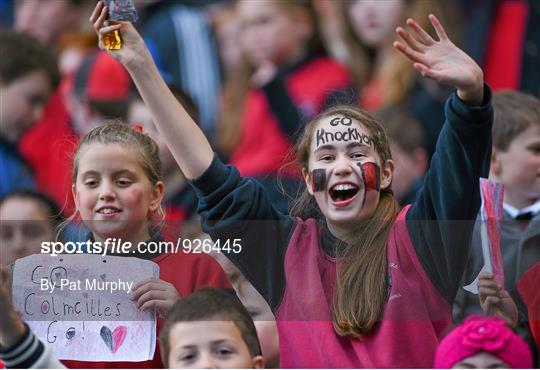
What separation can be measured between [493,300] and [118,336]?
3.16ft

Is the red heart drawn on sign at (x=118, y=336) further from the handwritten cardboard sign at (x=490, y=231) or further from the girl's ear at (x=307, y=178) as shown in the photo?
the handwritten cardboard sign at (x=490, y=231)

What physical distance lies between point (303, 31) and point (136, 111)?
1104 mm

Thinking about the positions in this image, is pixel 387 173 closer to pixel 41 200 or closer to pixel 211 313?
pixel 211 313

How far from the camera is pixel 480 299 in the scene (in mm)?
3949

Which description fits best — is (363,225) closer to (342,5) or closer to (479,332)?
(479,332)

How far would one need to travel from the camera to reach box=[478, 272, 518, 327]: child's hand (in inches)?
155

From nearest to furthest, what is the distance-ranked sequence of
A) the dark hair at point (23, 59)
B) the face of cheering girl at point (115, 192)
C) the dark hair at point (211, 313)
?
1. the dark hair at point (211, 313)
2. the face of cheering girl at point (115, 192)
3. the dark hair at point (23, 59)

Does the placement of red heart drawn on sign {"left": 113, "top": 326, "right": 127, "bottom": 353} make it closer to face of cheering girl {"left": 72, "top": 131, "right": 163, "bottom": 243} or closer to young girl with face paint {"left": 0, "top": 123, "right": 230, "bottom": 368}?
young girl with face paint {"left": 0, "top": 123, "right": 230, "bottom": 368}

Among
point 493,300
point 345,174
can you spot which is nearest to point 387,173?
point 345,174

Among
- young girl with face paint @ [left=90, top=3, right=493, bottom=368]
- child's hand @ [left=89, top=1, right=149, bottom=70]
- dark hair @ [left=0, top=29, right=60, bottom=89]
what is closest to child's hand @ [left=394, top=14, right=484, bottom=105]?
young girl with face paint @ [left=90, top=3, right=493, bottom=368]

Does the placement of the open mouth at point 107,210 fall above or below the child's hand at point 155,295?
above

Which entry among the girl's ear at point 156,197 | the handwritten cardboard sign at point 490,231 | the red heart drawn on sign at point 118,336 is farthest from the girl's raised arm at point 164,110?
the handwritten cardboard sign at point 490,231

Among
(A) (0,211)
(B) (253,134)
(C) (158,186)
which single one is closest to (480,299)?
(C) (158,186)

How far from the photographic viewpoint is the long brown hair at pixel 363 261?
153 inches
